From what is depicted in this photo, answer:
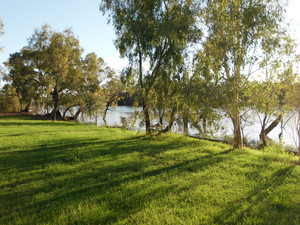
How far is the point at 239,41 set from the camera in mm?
8781

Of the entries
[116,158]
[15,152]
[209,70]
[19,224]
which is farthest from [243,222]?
[15,152]

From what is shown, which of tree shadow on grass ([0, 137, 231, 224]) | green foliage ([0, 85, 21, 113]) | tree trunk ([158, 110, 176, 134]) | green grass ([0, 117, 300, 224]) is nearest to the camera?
green grass ([0, 117, 300, 224])

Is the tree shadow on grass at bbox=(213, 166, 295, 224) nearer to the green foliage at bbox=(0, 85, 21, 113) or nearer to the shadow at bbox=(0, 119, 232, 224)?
the shadow at bbox=(0, 119, 232, 224)

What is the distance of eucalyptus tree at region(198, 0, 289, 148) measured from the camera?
28.2ft

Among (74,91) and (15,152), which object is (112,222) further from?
(74,91)

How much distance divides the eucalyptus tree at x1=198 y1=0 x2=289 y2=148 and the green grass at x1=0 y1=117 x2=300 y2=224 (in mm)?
2677

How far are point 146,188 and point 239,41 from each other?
23.8 feet

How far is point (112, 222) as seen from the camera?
352 centimetres

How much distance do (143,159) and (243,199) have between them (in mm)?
3782

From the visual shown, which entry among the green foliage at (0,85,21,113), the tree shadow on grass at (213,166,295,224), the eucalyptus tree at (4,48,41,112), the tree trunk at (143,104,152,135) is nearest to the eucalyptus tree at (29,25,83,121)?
the eucalyptus tree at (4,48,41,112)

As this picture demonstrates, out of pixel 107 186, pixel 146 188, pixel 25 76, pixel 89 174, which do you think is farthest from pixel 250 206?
pixel 25 76

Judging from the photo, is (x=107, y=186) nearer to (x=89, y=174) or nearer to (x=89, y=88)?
(x=89, y=174)

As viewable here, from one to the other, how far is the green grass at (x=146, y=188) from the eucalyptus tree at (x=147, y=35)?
531cm

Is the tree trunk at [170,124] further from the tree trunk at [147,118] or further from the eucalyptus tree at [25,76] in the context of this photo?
the eucalyptus tree at [25,76]
